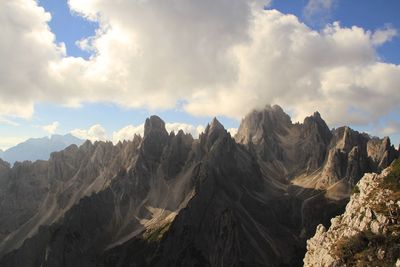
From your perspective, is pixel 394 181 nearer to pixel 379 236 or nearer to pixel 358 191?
pixel 358 191

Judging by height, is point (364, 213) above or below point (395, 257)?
above

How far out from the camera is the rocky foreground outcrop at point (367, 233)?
89.6m

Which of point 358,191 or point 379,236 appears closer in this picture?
point 379,236

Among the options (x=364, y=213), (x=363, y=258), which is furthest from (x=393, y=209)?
(x=363, y=258)

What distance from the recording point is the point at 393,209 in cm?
9531

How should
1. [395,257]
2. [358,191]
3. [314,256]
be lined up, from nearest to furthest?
[395,257] < [314,256] < [358,191]

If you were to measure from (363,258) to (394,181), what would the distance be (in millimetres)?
24099

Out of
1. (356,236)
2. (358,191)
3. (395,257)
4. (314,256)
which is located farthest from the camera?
(358,191)

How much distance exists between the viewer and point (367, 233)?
9388 cm

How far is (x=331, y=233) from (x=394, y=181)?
56.4 feet

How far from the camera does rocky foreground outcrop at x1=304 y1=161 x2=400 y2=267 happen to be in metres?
89.6

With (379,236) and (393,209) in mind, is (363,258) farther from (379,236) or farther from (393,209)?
(393,209)

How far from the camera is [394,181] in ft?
352

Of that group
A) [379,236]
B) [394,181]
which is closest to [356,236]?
[379,236]
